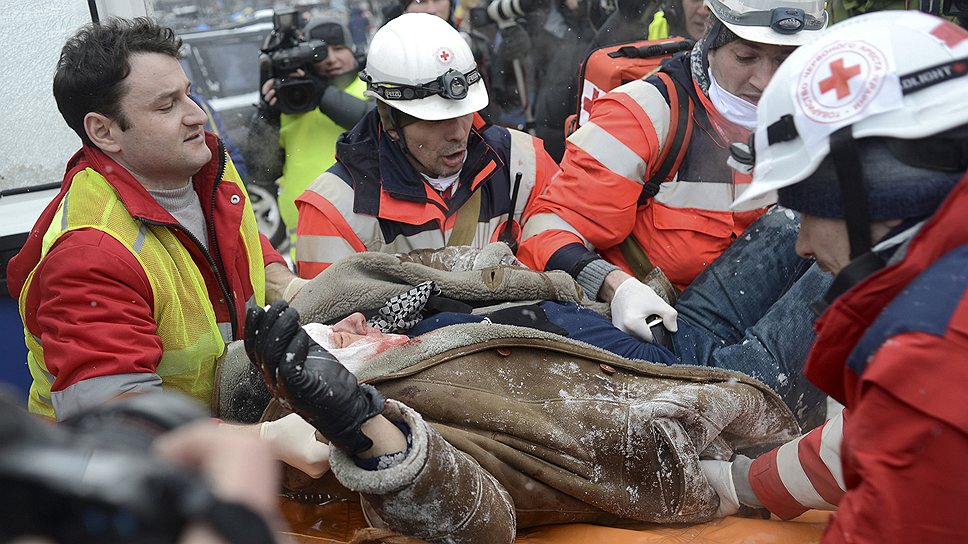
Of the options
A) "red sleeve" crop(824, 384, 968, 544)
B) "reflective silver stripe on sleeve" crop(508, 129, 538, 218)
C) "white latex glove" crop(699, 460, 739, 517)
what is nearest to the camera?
"red sleeve" crop(824, 384, 968, 544)

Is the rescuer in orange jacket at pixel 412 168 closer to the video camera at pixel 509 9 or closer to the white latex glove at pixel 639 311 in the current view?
the white latex glove at pixel 639 311

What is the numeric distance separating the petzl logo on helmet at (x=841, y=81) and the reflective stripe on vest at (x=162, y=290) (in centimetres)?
165

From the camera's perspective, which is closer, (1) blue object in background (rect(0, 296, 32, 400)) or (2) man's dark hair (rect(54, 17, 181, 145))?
(2) man's dark hair (rect(54, 17, 181, 145))

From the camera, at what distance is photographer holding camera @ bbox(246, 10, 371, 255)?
5.09 metres

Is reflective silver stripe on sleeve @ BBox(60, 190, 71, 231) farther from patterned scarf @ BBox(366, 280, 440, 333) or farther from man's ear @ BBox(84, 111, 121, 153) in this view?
patterned scarf @ BBox(366, 280, 440, 333)

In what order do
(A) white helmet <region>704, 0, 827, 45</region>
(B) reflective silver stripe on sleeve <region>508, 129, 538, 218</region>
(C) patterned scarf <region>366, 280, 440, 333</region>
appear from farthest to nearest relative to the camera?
(B) reflective silver stripe on sleeve <region>508, 129, 538, 218</region> → (A) white helmet <region>704, 0, 827, 45</region> → (C) patterned scarf <region>366, 280, 440, 333</region>

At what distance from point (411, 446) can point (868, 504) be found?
0.90 meters

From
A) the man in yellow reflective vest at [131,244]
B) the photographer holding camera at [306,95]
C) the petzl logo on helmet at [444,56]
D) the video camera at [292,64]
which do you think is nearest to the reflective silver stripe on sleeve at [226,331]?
the man in yellow reflective vest at [131,244]

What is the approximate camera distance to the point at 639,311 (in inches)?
114

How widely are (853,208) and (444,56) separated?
2.21m

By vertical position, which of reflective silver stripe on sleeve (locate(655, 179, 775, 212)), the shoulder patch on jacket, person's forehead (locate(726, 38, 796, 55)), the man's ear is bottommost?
reflective silver stripe on sleeve (locate(655, 179, 775, 212))

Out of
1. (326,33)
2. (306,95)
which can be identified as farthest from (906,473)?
(326,33)

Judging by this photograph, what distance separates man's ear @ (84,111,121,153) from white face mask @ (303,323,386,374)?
2.39ft

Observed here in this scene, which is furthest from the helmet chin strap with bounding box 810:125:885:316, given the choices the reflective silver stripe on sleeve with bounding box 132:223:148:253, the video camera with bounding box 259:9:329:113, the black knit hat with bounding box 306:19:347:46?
the black knit hat with bounding box 306:19:347:46
